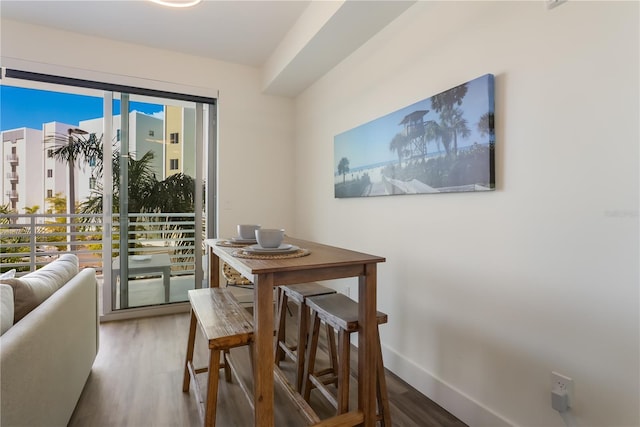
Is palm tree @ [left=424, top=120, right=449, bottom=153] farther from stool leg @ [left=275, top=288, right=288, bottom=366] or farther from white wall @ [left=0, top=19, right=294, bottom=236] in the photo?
white wall @ [left=0, top=19, right=294, bottom=236]

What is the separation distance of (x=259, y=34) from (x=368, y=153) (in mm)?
1499

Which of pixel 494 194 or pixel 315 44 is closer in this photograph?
pixel 494 194

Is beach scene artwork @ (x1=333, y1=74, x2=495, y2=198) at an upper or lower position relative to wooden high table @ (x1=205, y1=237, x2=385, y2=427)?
upper

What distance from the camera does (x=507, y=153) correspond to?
143 cm

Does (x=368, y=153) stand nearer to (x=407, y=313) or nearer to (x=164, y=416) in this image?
(x=407, y=313)

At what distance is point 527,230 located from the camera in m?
1.36

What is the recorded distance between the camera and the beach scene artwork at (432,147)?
151 centimetres

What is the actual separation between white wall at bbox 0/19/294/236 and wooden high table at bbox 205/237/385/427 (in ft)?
6.96

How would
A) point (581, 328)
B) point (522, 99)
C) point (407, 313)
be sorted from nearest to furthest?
point (581, 328)
point (522, 99)
point (407, 313)

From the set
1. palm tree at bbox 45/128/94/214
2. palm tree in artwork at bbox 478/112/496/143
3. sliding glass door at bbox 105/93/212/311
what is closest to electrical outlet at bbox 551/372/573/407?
palm tree in artwork at bbox 478/112/496/143

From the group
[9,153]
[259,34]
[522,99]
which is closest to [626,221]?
[522,99]

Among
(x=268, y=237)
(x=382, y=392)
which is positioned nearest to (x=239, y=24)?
(x=268, y=237)

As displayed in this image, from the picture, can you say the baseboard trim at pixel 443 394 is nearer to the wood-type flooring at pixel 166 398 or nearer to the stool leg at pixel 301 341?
the wood-type flooring at pixel 166 398

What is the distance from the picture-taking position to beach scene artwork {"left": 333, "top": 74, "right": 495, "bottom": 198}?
4.96ft
